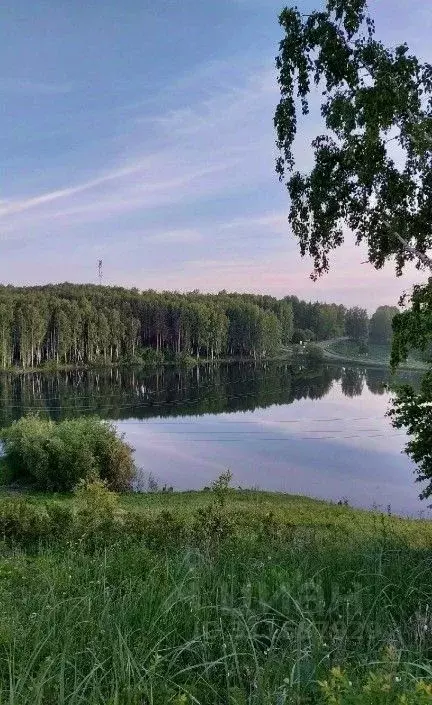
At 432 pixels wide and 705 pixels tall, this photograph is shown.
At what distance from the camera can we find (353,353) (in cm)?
14188

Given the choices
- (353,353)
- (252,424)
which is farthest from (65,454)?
(353,353)

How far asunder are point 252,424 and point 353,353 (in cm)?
9298

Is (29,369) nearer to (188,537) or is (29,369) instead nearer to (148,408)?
(148,408)

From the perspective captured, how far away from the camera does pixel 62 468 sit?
30.1 metres

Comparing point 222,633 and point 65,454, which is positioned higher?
point 222,633

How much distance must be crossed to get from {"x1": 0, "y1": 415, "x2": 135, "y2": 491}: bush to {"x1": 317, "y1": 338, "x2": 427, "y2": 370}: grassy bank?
89.7 metres

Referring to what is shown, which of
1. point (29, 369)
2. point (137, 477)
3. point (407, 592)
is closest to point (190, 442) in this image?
point (137, 477)

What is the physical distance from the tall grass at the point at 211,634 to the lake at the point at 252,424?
858cm

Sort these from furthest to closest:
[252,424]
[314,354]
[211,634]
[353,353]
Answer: [353,353]
[314,354]
[252,424]
[211,634]

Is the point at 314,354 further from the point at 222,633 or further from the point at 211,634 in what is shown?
the point at 222,633

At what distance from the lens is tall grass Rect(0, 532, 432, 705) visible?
2.68 meters

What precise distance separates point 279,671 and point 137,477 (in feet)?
102

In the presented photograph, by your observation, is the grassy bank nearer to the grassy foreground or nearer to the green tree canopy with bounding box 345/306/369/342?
the green tree canopy with bounding box 345/306/369/342

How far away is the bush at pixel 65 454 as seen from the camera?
1184 inches
